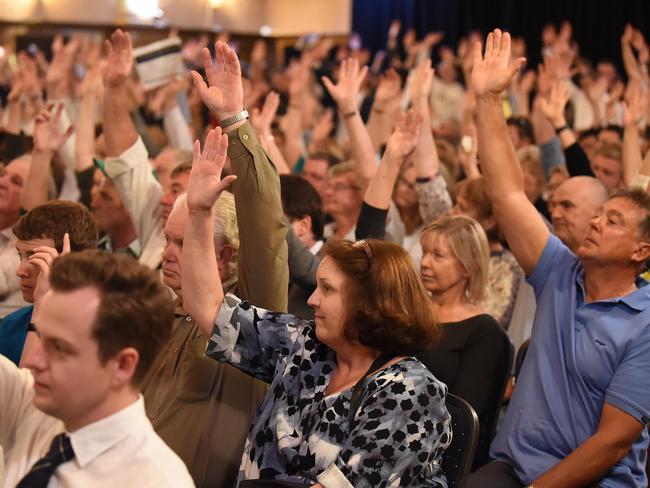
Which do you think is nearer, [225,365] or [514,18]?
[225,365]

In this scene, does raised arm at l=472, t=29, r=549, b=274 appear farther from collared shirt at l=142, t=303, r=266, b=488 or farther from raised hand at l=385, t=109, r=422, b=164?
collared shirt at l=142, t=303, r=266, b=488

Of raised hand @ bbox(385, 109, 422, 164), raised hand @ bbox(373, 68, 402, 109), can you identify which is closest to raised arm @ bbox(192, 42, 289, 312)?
raised hand @ bbox(385, 109, 422, 164)

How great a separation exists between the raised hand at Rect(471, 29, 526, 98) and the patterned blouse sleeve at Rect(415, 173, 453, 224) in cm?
118

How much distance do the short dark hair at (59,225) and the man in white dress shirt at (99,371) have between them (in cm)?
116

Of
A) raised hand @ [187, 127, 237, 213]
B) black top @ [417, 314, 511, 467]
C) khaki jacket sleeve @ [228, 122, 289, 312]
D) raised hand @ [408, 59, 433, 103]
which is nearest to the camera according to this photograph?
raised hand @ [187, 127, 237, 213]

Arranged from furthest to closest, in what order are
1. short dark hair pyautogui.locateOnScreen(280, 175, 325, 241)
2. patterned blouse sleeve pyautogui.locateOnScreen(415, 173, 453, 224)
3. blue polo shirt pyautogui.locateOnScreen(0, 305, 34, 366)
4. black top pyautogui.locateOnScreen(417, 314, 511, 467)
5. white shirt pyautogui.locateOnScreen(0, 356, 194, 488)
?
1. patterned blouse sleeve pyautogui.locateOnScreen(415, 173, 453, 224)
2. short dark hair pyautogui.locateOnScreen(280, 175, 325, 241)
3. black top pyautogui.locateOnScreen(417, 314, 511, 467)
4. blue polo shirt pyautogui.locateOnScreen(0, 305, 34, 366)
5. white shirt pyautogui.locateOnScreen(0, 356, 194, 488)

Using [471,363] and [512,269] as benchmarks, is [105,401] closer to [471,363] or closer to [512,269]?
[471,363]

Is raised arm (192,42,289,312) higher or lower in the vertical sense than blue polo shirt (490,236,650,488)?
higher

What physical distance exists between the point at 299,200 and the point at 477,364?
0.93m

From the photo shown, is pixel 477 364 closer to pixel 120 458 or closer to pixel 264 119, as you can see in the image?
pixel 120 458

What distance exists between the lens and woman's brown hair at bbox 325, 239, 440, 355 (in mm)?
2074

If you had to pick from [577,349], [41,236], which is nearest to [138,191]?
[41,236]

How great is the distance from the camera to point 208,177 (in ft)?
6.86

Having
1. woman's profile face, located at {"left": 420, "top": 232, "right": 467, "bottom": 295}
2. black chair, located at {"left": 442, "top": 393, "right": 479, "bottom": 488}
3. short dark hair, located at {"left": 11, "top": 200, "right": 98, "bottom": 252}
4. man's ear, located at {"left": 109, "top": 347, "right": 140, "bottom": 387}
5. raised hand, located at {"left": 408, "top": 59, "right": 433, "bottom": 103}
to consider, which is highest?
raised hand, located at {"left": 408, "top": 59, "right": 433, "bottom": 103}
